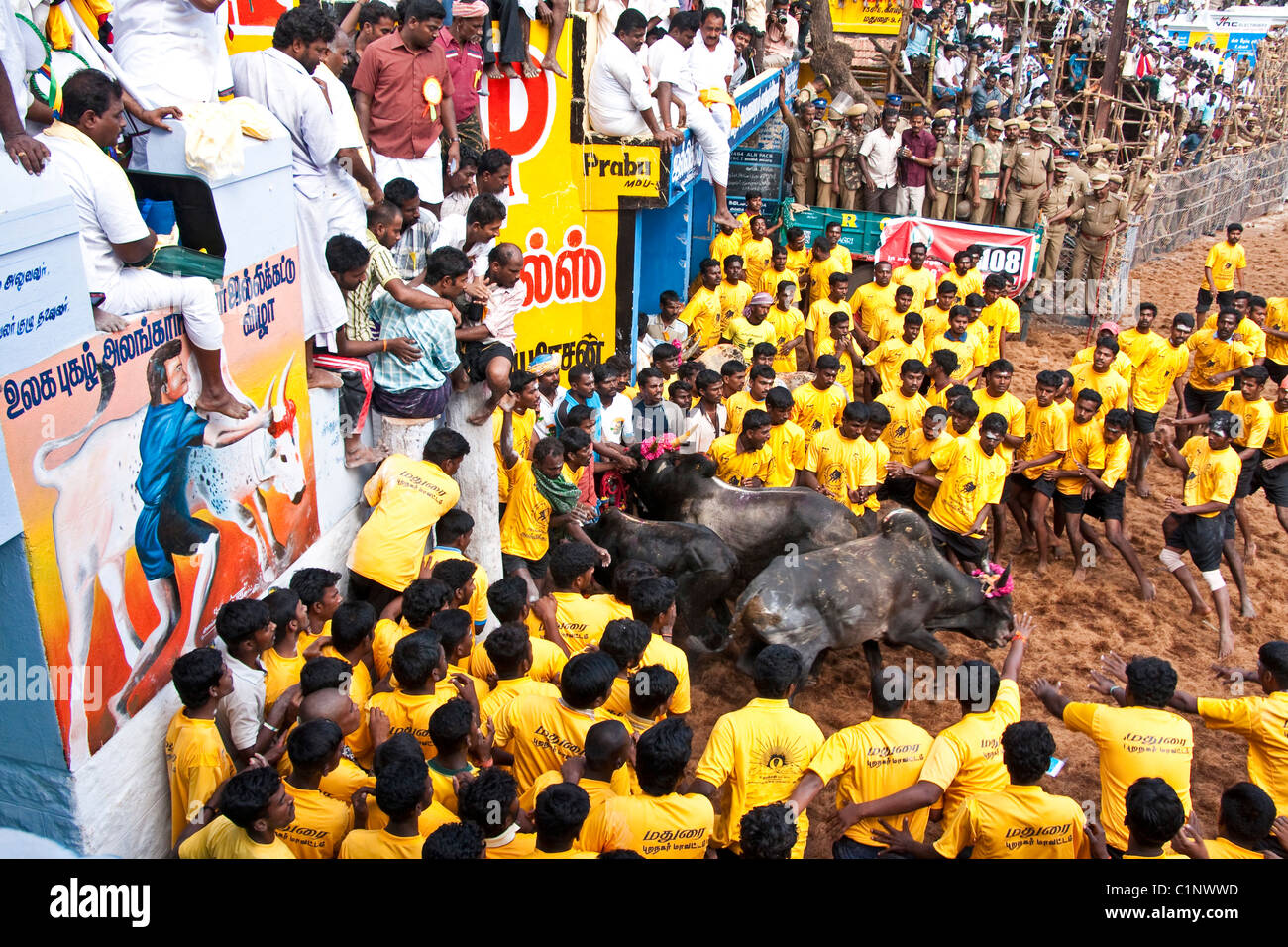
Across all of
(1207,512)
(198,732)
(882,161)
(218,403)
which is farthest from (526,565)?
(882,161)

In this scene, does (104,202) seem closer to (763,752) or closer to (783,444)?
(763,752)

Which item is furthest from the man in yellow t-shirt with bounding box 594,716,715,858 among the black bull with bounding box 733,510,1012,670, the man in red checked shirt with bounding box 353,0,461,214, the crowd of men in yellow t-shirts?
the man in red checked shirt with bounding box 353,0,461,214

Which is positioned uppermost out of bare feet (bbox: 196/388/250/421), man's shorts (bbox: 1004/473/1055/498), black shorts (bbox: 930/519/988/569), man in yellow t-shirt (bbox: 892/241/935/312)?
bare feet (bbox: 196/388/250/421)

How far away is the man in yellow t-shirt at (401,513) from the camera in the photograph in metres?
5.86

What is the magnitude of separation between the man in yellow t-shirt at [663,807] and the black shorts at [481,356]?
3.25 metres

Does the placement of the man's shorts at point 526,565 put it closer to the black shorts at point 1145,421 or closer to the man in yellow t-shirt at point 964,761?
the man in yellow t-shirt at point 964,761

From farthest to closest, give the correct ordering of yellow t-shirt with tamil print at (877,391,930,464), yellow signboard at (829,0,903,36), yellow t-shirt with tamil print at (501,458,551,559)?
1. yellow signboard at (829,0,903,36)
2. yellow t-shirt with tamil print at (877,391,930,464)
3. yellow t-shirt with tamil print at (501,458,551,559)

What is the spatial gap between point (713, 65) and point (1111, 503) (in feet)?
20.3

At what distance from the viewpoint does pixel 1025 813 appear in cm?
437

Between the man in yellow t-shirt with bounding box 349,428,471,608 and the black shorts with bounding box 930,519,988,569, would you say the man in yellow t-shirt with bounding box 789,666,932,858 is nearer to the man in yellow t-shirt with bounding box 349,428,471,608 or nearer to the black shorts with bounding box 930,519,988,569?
the man in yellow t-shirt with bounding box 349,428,471,608

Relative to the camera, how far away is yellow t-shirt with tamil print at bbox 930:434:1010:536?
8.18 metres

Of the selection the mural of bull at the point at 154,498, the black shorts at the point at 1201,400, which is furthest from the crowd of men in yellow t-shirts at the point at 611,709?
the black shorts at the point at 1201,400

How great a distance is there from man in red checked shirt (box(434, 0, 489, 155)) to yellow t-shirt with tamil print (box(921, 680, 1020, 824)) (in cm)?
593
